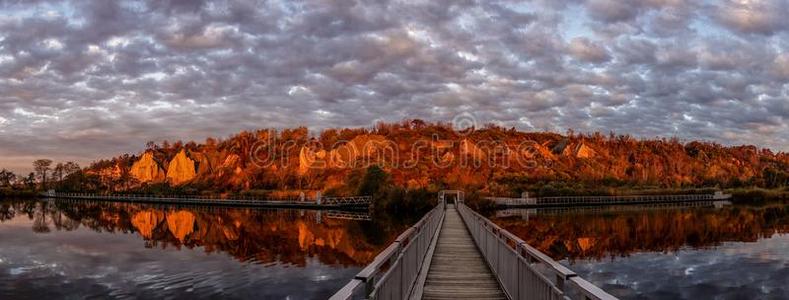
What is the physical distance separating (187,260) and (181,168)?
523 feet

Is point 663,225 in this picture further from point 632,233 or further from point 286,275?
point 286,275

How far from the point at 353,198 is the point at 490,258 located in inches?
2410

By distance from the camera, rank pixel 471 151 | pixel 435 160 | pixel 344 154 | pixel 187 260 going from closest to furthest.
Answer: pixel 187 260 < pixel 435 160 < pixel 344 154 < pixel 471 151

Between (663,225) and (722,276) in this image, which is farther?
(663,225)

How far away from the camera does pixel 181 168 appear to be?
581 ft

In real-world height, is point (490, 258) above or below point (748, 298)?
above

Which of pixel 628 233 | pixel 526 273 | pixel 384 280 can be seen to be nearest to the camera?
pixel 384 280

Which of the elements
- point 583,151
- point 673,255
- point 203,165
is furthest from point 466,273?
point 203,165

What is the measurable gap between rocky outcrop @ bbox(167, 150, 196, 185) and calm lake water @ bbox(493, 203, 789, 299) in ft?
480

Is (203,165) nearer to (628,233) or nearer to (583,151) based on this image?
(583,151)

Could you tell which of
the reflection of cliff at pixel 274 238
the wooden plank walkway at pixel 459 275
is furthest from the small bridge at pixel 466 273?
the reflection of cliff at pixel 274 238

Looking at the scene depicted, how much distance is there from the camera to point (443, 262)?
14516 mm

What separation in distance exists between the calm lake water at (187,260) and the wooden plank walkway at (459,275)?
15.3 feet

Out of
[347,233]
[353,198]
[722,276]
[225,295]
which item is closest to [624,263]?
[722,276]
